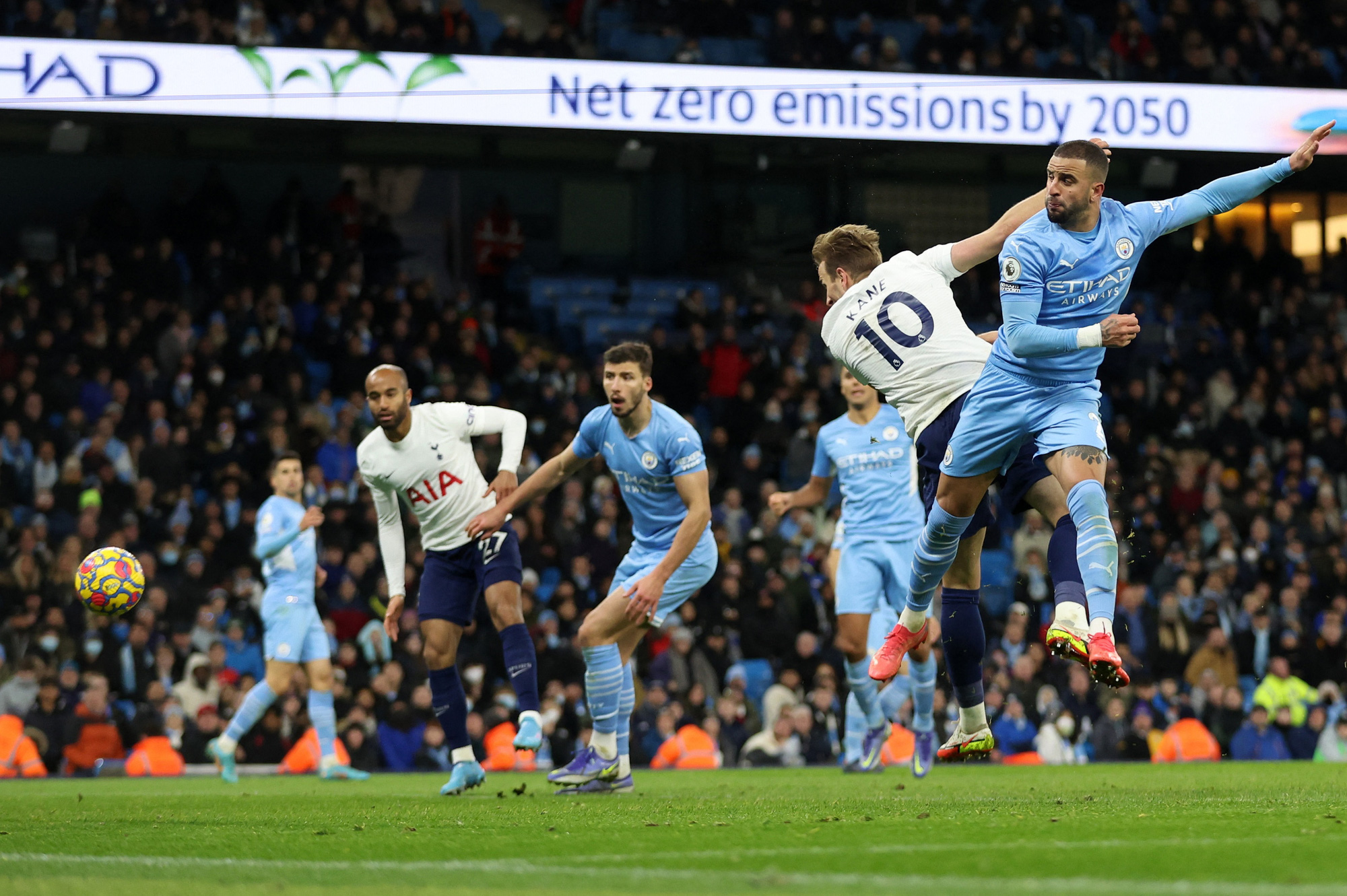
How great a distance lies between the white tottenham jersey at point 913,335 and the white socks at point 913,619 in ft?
2.88

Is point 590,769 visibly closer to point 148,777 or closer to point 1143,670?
point 148,777

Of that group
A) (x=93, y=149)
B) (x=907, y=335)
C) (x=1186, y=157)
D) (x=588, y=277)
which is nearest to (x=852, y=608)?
(x=907, y=335)

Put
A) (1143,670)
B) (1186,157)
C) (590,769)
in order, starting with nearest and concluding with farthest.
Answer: (590,769) < (1143,670) < (1186,157)

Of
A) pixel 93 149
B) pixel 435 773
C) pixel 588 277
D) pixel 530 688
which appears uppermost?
pixel 93 149

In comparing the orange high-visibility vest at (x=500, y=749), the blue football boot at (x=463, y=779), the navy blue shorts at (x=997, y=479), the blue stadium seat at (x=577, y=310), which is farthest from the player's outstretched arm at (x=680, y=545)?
the blue stadium seat at (x=577, y=310)

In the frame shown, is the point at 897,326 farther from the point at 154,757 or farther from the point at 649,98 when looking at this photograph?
the point at 649,98

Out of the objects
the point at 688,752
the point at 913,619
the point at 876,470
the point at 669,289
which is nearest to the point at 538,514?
the point at 688,752

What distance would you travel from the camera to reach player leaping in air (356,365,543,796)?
31.8 ft

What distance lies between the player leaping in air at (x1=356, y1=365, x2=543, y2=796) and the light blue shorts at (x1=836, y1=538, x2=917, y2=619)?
277cm

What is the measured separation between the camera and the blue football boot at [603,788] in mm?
9039

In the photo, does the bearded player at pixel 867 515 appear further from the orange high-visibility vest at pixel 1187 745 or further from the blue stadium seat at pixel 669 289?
the blue stadium seat at pixel 669 289

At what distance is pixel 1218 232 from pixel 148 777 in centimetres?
1750

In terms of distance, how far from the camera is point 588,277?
23531mm

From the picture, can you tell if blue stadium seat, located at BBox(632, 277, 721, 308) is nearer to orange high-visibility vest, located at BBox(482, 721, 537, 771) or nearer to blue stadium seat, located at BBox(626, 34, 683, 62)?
blue stadium seat, located at BBox(626, 34, 683, 62)
